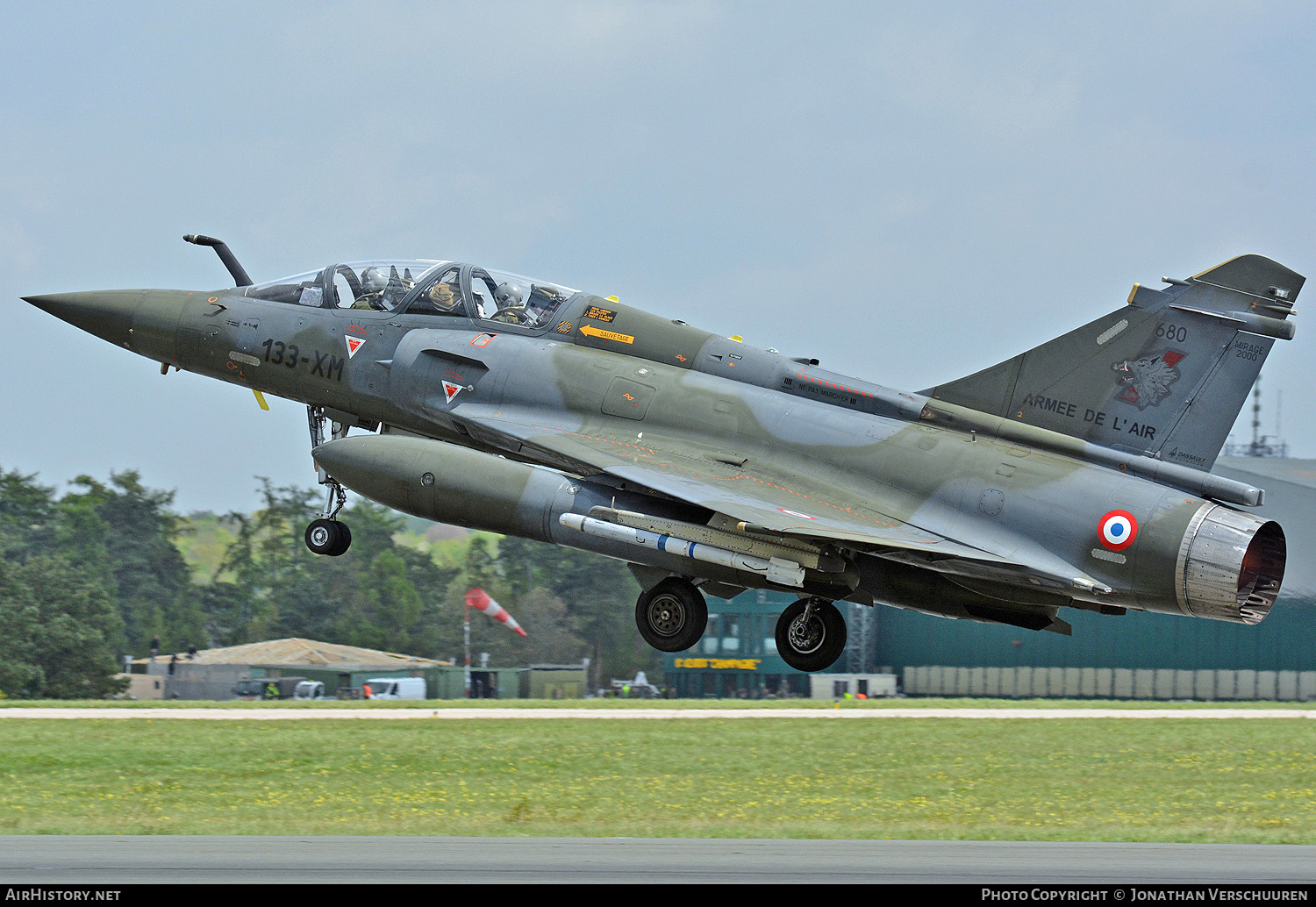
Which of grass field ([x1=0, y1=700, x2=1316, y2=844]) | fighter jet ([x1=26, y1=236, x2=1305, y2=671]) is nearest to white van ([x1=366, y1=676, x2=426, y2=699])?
grass field ([x1=0, y1=700, x2=1316, y2=844])

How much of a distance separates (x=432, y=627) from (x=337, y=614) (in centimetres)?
565

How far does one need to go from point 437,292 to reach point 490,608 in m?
57.4

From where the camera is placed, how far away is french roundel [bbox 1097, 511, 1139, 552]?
14.2 meters

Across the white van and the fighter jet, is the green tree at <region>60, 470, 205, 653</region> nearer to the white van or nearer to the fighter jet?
the white van

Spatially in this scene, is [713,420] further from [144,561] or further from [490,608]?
[144,561]

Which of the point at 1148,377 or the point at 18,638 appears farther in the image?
the point at 18,638

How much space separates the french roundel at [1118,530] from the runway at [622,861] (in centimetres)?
328

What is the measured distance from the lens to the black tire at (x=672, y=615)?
15734 mm

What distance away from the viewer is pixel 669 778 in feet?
96.9

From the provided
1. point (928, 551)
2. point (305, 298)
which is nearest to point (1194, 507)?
point (928, 551)

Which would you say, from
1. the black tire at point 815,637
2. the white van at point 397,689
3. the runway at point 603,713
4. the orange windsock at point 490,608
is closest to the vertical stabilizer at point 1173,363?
the black tire at point 815,637

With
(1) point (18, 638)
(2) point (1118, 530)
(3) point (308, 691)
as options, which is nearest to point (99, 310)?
(2) point (1118, 530)

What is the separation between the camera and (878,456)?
15383 millimetres
